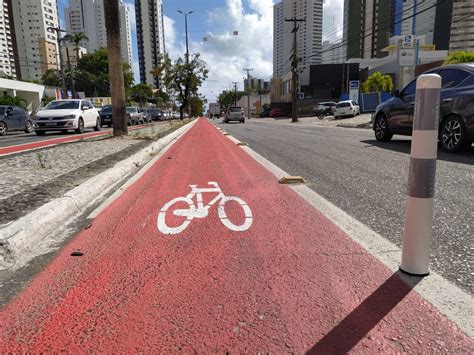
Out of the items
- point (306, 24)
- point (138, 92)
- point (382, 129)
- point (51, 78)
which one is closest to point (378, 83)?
point (306, 24)

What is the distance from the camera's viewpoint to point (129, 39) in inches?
3337

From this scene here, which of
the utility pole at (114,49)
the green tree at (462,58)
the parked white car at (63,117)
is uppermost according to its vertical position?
the green tree at (462,58)

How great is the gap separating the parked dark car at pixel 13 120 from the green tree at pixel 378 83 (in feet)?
176

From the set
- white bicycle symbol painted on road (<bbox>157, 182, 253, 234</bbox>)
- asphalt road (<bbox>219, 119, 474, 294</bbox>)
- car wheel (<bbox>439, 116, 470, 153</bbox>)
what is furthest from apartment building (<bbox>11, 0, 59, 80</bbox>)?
white bicycle symbol painted on road (<bbox>157, 182, 253, 234</bbox>)

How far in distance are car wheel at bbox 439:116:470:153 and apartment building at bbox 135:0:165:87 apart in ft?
211

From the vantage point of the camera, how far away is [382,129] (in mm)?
10203

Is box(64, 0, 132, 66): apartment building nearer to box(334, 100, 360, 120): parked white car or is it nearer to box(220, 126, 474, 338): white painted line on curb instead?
box(334, 100, 360, 120): parked white car

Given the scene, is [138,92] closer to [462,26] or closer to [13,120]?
[462,26]

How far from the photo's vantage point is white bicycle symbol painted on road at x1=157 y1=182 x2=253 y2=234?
3.37 meters

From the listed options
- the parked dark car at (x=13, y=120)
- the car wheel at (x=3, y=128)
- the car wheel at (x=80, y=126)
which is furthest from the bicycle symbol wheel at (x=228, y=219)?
the parked dark car at (x=13, y=120)

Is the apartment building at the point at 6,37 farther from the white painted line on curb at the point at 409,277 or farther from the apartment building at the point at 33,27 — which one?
the white painted line on curb at the point at 409,277

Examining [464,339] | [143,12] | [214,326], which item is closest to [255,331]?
[214,326]

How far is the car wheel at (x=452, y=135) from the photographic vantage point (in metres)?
7.14

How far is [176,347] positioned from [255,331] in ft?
1.28
